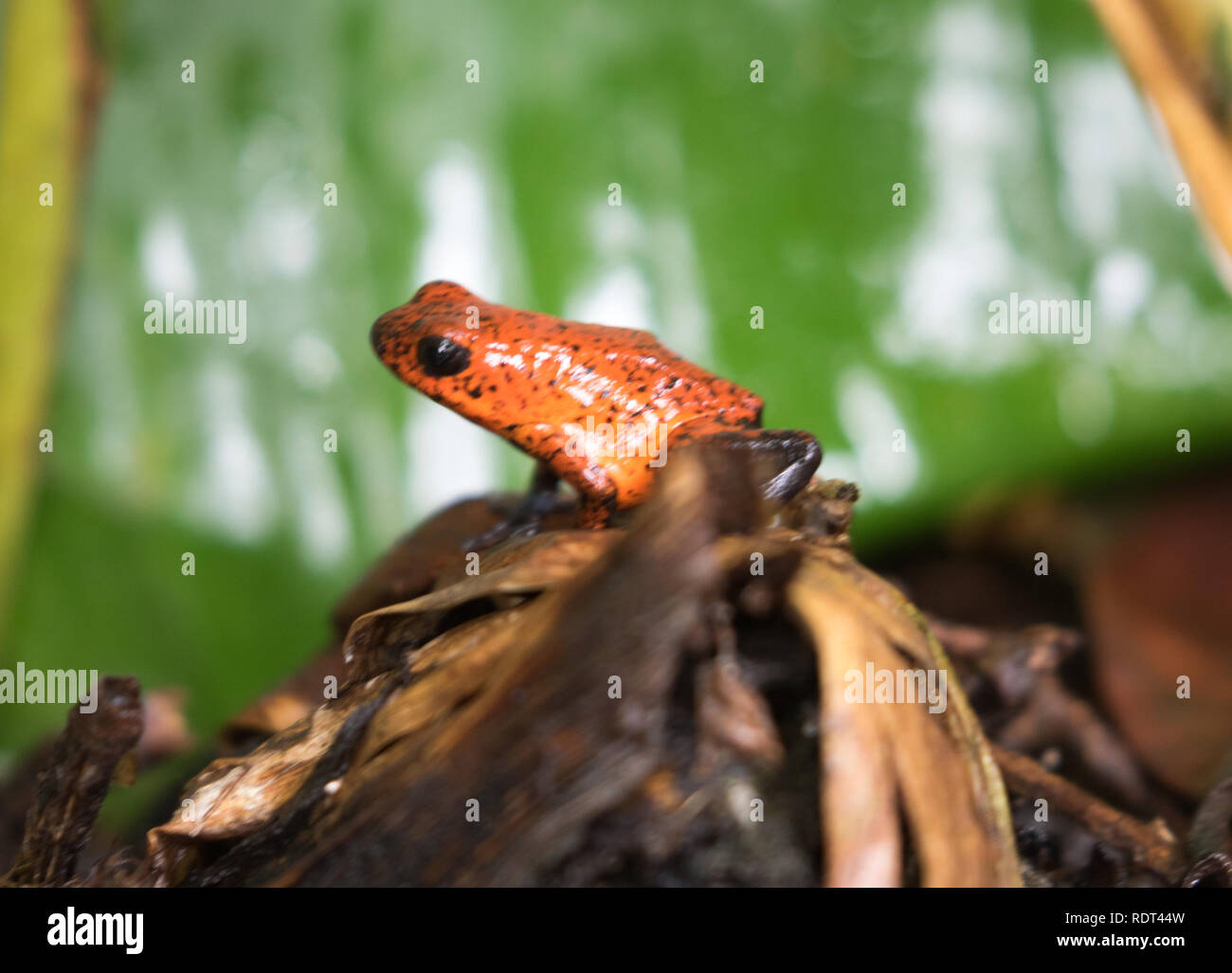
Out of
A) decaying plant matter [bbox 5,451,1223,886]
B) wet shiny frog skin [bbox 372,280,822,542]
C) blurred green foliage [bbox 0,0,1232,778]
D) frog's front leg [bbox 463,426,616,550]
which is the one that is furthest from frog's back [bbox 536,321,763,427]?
decaying plant matter [bbox 5,451,1223,886]

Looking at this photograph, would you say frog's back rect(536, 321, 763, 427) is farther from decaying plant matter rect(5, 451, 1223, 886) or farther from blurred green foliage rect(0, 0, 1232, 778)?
decaying plant matter rect(5, 451, 1223, 886)

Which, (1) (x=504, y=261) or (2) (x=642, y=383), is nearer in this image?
(2) (x=642, y=383)

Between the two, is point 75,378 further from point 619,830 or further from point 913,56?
point 913,56

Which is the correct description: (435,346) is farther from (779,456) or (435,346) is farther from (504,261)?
(779,456)

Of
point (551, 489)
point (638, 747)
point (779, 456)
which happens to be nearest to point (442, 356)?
point (551, 489)
